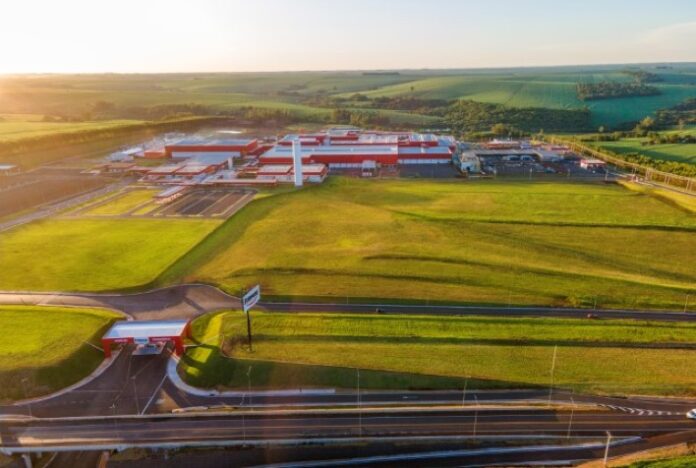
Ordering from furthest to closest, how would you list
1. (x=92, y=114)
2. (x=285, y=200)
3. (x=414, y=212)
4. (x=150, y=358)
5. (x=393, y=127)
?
1. (x=92, y=114)
2. (x=393, y=127)
3. (x=285, y=200)
4. (x=414, y=212)
5. (x=150, y=358)

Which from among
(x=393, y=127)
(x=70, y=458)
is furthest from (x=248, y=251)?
(x=393, y=127)

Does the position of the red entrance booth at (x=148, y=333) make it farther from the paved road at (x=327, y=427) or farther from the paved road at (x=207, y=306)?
the paved road at (x=327, y=427)

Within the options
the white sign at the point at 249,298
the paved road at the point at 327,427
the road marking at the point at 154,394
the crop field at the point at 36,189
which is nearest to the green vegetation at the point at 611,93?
the crop field at the point at 36,189

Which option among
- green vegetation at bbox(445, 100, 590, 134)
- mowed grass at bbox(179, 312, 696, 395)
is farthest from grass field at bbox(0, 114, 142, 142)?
green vegetation at bbox(445, 100, 590, 134)

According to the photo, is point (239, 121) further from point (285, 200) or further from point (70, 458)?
point (70, 458)

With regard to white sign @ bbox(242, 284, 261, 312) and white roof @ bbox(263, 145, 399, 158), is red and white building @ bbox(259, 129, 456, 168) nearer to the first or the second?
white roof @ bbox(263, 145, 399, 158)
